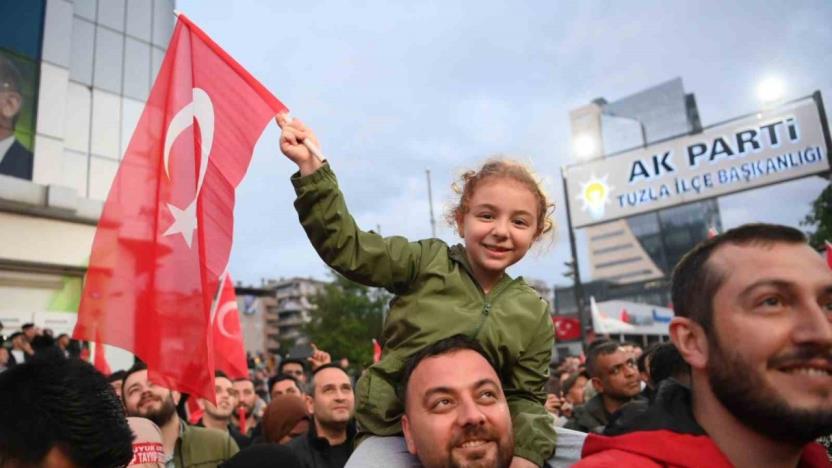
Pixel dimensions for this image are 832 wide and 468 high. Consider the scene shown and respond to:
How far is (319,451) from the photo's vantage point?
502 centimetres

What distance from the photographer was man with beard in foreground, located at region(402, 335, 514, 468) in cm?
227

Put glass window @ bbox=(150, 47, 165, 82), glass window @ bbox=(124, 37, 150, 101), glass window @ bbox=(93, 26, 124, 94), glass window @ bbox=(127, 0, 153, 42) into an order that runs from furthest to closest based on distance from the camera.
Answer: glass window @ bbox=(150, 47, 165, 82)
glass window @ bbox=(127, 0, 153, 42)
glass window @ bbox=(124, 37, 150, 101)
glass window @ bbox=(93, 26, 124, 94)

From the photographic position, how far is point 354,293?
4991cm

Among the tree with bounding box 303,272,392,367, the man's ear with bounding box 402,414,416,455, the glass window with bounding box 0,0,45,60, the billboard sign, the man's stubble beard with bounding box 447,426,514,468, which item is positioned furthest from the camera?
the tree with bounding box 303,272,392,367

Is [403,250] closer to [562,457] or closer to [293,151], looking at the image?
[293,151]

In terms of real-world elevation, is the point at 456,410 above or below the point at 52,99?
below

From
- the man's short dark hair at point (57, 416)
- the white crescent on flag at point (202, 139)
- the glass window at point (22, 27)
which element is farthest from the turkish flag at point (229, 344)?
the glass window at point (22, 27)

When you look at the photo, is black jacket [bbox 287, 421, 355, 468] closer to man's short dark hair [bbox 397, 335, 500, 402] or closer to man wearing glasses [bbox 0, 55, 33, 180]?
man's short dark hair [bbox 397, 335, 500, 402]

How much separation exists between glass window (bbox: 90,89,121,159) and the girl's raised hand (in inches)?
564

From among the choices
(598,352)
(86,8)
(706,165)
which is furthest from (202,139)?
(706,165)

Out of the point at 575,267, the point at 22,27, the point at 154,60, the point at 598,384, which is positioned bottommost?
the point at 598,384

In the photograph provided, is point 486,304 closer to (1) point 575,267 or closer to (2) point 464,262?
(2) point 464,262

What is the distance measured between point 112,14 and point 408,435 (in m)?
16.7

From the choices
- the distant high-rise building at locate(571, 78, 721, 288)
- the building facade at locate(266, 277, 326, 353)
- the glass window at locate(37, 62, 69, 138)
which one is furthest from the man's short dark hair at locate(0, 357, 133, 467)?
the building facade at locate(266, 277, 326, 353)
